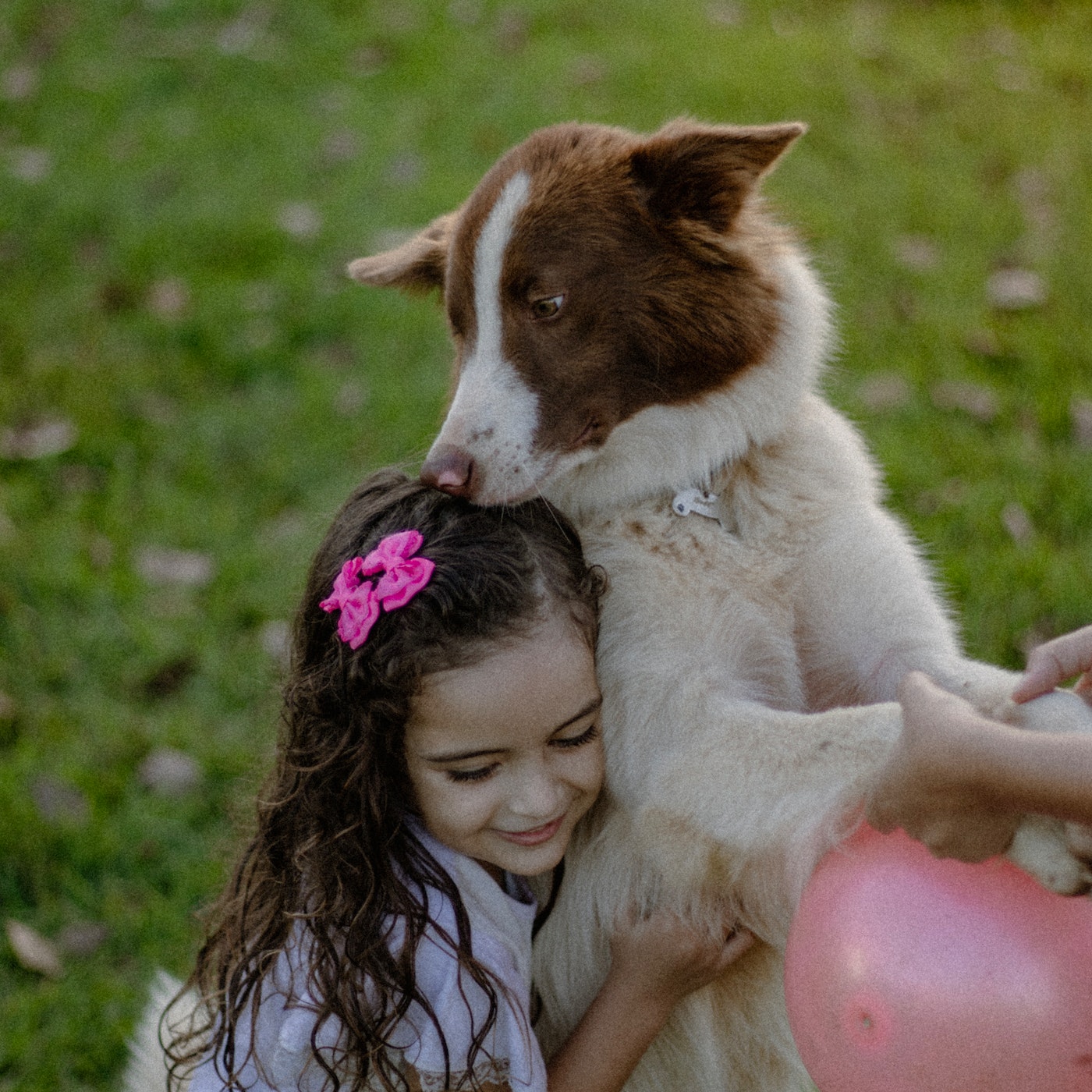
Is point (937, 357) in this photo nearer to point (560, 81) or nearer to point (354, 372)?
point (354, 372)

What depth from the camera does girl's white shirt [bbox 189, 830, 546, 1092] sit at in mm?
2133

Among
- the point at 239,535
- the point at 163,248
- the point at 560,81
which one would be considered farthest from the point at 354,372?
the point at 560,81

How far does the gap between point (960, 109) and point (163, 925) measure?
16.4ft

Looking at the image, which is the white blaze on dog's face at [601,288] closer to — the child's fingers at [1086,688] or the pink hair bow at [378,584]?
the pink hair bow at [378,584]

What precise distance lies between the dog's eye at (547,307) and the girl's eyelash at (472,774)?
87 cm

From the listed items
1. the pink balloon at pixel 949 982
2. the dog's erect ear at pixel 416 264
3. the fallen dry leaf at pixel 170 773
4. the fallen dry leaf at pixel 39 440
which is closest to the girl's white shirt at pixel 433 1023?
the pink balloon at pixel 949 982

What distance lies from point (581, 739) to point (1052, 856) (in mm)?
867

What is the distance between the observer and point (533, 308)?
2.47 meters

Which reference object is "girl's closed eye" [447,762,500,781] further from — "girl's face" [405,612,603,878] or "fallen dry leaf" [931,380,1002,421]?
"fallen dry leaf" [931,380,1002,421]

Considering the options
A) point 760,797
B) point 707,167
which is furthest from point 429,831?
point 707,167

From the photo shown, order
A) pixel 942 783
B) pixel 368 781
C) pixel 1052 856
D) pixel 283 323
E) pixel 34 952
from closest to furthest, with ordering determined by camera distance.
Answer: pixel 942 783 < pixel 1052 856 < pixel 368 781 < pixel 34 952 < pixel 283 323

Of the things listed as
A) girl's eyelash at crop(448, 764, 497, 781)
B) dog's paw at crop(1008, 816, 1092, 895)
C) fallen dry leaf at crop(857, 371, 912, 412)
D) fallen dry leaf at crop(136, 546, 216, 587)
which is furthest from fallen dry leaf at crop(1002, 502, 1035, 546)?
fallen dry leaf at crop(136, 546, 216, 587)

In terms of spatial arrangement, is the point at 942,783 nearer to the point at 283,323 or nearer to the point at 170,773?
the point at 170,773

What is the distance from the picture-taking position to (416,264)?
278 cm
